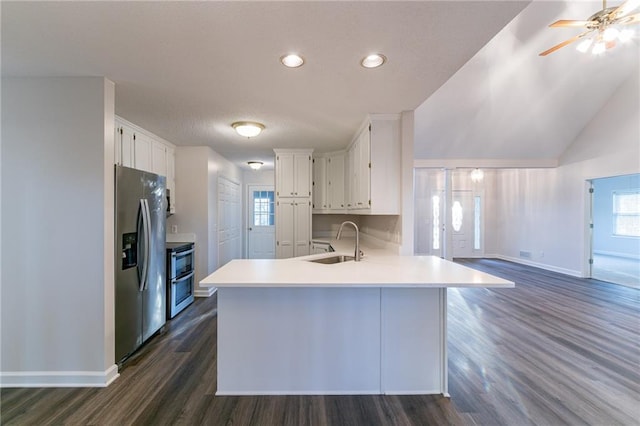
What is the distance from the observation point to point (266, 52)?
1.75 meters

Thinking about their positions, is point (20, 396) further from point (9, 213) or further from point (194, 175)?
point (194, 175)

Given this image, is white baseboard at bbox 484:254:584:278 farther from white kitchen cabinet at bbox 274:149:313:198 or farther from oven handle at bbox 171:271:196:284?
oven handle at bbox 171:271:196:284

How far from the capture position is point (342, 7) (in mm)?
1364

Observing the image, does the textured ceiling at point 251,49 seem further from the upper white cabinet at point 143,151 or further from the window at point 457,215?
the window at point 457,215

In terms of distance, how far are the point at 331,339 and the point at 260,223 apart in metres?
5.33

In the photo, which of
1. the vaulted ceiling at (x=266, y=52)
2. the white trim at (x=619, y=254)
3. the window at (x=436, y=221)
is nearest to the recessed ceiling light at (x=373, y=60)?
the vaulted ceiling at (x=266, y=52)

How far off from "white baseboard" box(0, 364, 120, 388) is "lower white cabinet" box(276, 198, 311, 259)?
273cm

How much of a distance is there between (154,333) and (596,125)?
806cm

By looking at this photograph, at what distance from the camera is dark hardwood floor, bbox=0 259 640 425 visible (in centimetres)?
178

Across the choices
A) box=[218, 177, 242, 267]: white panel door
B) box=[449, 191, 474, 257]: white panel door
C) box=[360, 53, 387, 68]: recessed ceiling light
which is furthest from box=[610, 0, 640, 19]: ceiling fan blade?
box=[218, 177, 242, 267]: white panel door

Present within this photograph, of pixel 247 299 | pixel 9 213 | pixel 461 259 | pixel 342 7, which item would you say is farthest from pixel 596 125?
pixel 9 213

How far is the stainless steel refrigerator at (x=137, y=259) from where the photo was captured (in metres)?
2.36

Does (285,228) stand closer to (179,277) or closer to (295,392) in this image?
(179,277)

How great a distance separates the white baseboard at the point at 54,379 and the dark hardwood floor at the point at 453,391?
0.05 meters
